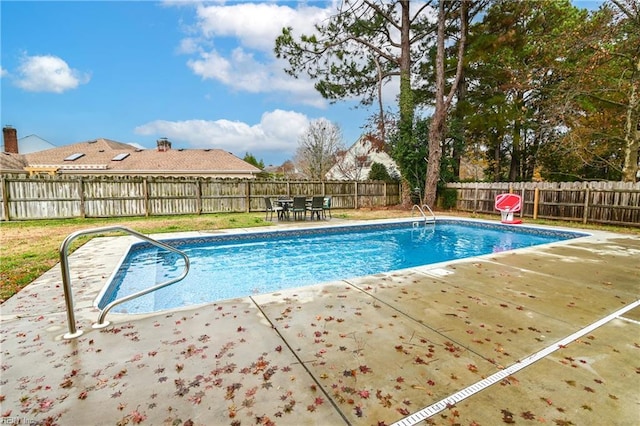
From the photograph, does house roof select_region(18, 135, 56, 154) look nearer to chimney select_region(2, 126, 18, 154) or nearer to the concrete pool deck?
chimney select_region(2, 126, 18, 154)

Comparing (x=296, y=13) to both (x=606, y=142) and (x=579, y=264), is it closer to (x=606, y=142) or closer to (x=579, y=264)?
(x=579, y=264)

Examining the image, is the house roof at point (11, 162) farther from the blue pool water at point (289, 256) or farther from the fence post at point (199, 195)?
the blue pool water at point (289, 256)

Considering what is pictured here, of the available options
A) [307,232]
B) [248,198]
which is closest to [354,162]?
[248,198]

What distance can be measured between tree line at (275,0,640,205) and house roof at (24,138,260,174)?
9280 mm

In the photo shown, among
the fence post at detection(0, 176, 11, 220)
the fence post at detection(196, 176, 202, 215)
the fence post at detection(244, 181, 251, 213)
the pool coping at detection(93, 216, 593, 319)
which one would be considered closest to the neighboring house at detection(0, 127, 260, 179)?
the fence post at detection(244, 181, 251, 213)

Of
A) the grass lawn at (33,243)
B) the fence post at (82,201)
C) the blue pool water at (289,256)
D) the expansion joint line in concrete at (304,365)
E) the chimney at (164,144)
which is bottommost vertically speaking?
the blue pool water at (289,256)

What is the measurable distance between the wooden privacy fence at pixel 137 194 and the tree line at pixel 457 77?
190 inches

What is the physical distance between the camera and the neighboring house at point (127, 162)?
63.8 ft

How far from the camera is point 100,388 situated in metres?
1.89

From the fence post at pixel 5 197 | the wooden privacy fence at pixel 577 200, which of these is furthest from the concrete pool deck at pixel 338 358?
the fence post at pixel 5 197

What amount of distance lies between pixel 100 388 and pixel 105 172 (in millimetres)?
21308

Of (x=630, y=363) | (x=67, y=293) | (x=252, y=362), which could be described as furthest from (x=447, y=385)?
(x=67, y=293)

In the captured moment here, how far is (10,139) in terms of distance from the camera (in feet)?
81.8

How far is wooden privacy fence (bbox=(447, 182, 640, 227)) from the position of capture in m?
9.27
